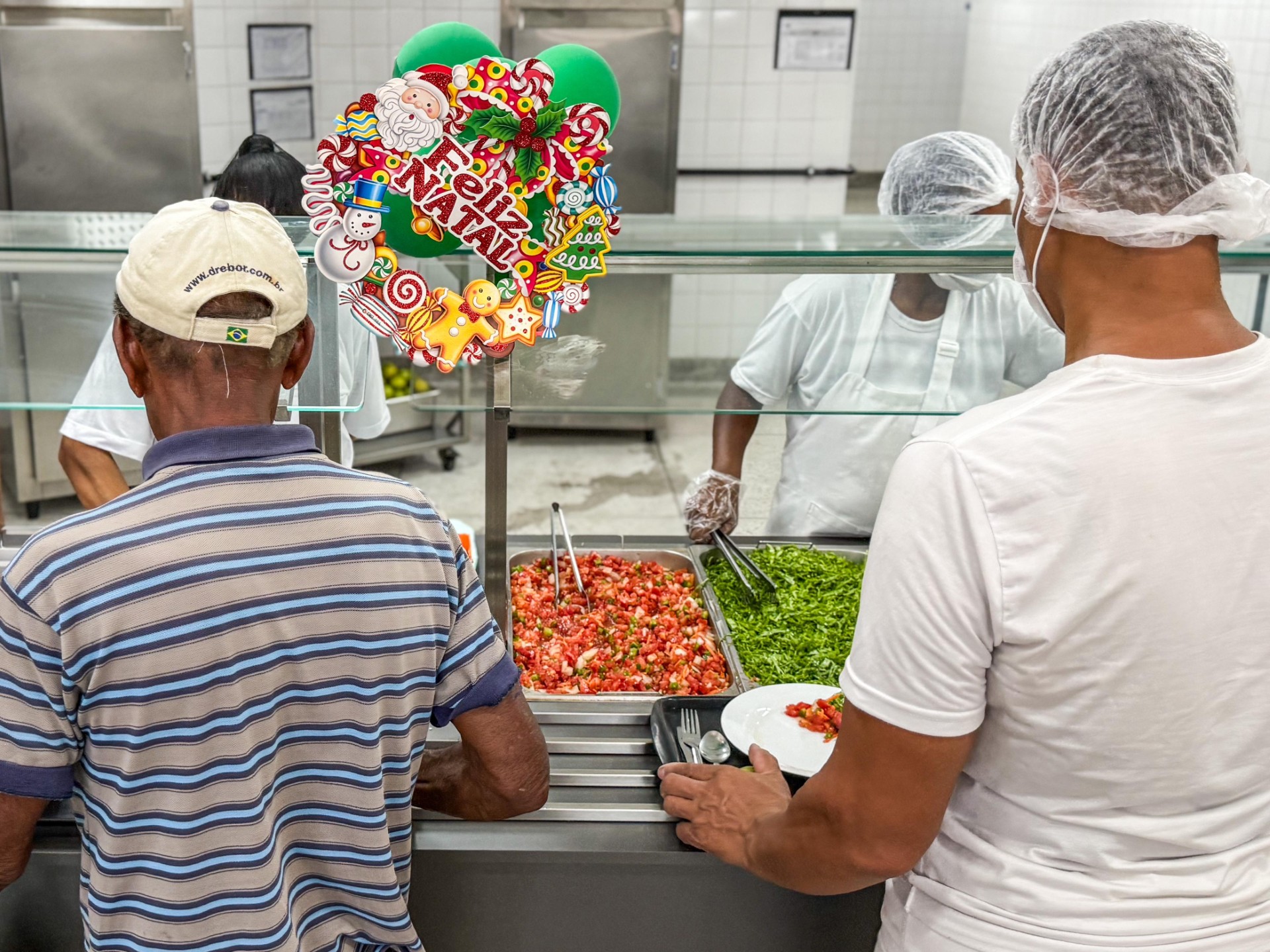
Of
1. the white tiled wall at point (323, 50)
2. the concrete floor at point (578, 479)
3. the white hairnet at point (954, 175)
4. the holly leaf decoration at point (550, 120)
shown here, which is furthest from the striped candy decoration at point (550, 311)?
the white tiled wall at point (323, 50)

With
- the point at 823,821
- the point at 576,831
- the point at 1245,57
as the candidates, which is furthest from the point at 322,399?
the point at 1245,57

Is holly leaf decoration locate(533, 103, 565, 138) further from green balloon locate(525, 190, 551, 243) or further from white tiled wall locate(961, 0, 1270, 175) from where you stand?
white tiled wall locate(961, 0, 1270, 175)

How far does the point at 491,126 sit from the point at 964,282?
3.67 feet

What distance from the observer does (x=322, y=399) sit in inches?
Answer: 71.7

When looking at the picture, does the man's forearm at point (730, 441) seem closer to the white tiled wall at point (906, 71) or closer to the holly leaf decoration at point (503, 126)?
the holly leaf decoration at point (503, 126)

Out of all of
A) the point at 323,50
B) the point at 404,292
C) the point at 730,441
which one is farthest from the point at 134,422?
the point at 323,50

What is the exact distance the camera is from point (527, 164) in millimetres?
1601

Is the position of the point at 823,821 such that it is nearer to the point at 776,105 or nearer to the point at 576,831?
the point at 576,831

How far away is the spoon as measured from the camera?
1747 millimetres

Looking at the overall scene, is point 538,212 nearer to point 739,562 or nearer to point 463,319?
point 463,319

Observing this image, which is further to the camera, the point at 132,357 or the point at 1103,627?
the point at 132,357

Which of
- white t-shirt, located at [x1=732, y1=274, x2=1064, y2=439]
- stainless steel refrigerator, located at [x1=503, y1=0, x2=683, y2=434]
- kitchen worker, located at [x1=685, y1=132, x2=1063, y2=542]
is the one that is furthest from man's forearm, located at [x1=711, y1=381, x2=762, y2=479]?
stainless steel refrigerator, located at [x1=503, y1=0, x2=683, y2=434]

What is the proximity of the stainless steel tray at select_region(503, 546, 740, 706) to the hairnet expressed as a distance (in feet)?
3.39

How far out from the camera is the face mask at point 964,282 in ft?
7.47
